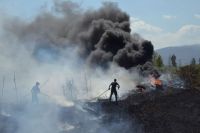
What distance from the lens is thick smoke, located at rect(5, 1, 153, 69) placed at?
58.4 metres

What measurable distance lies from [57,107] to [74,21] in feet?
148

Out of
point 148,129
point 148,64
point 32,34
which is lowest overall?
point 148,129

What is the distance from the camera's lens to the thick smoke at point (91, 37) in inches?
2300

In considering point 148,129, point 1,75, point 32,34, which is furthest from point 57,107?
point 32,34

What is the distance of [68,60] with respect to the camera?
64188 millimetres

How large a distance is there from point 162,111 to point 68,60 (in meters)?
33.0

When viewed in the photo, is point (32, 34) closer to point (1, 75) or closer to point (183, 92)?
point (1, 75)

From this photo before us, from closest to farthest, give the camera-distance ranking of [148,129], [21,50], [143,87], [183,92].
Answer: [148,129] → [183,92] → [143,87] → [21,50]

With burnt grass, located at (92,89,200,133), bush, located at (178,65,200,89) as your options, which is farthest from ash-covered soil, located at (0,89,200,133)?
bush, located at (178,65,200,89)

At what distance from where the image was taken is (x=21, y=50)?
64750 millimetres

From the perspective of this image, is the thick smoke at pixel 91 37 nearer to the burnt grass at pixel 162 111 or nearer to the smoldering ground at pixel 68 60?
the smoldering ground at pixel 68 60

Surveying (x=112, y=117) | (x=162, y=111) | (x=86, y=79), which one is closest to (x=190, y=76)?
(x=86, y=79)

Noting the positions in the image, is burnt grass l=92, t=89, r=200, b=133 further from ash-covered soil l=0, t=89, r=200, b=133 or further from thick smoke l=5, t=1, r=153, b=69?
thick smoke l=5, t=1, r=153, b=69

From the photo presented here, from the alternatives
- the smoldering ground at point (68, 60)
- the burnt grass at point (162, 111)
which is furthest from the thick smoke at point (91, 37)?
the burnt grass at point (162, 111)
